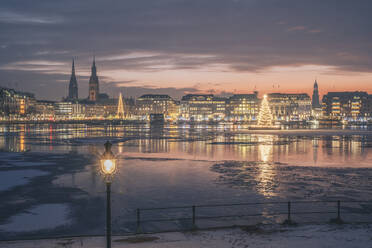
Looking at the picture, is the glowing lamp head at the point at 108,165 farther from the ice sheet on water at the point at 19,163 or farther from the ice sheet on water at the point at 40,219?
the ice sheet on water at the point at 19,163

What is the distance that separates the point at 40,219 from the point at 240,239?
8.10 m

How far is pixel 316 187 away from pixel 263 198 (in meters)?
4.22

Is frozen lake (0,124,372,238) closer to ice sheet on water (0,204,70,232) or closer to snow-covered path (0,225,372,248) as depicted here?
ice sheet on water (0,204,70,232)

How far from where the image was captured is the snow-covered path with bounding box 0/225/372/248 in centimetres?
1161

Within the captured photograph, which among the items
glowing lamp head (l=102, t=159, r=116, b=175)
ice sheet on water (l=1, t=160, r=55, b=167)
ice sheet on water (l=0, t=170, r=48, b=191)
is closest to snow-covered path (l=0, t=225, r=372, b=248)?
glowing lamp head (l=102, t=159, r=116, b=175)

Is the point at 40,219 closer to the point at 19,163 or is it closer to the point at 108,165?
the point at 108,165

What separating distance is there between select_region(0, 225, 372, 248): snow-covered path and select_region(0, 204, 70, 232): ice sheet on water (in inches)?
89.1

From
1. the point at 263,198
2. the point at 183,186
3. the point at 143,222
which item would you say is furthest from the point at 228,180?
the point at 143,222

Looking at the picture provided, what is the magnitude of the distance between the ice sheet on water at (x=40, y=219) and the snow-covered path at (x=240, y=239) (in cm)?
226

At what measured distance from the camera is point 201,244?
1168cm

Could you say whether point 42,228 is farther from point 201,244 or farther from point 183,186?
point 183,186

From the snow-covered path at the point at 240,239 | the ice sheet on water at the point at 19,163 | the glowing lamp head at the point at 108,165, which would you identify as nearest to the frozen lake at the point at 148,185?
the ice sheet on water at the point at 19,163

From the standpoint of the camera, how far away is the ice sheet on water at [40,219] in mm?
14254

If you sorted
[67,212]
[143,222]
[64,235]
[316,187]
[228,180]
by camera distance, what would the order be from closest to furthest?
[64,235] → [143,222] → [67,212] → [316,187] → [228,180]
